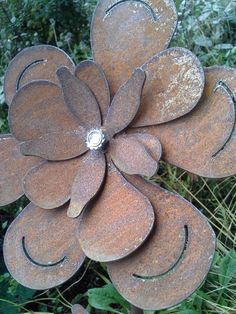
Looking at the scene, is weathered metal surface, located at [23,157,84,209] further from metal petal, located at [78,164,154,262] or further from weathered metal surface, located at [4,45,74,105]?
weathered metal surface, located at [4,45,74,105]

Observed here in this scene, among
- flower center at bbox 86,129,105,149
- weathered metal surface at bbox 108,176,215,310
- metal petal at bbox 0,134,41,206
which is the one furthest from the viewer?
metal petal at bbox 0,134,41,206

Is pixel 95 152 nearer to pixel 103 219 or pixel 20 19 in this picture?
pixel 103 219

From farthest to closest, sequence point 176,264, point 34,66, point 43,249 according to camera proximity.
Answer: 1. point 34,66
2. point 43,249
3. point 176,264

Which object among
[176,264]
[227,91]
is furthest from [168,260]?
[227,91]

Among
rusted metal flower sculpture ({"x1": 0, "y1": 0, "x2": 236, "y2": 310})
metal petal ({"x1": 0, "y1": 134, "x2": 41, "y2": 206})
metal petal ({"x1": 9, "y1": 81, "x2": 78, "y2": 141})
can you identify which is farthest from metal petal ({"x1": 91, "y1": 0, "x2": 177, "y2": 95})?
metal petal ({"x1": 0, "y1": 134, "x2": 41, "y2": 206})

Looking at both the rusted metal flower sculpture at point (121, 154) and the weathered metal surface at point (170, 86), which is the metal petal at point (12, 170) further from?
the weathered metal surface at point (170, 86)

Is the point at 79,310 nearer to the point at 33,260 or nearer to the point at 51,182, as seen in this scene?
the point at 33,260
